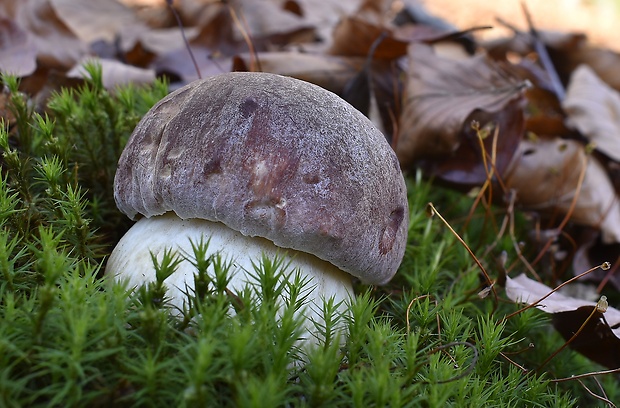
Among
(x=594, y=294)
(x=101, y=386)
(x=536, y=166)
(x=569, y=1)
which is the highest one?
(x=101, y=386)

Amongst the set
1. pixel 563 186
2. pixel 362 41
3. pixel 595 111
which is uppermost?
pixel 362 41

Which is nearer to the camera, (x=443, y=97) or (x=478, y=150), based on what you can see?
(x=478, y=150)

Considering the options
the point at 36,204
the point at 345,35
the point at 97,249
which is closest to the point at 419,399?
the point at 97,249

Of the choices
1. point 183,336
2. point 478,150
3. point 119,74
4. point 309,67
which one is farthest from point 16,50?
point 478,150

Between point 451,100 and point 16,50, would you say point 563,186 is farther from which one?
point 16,50

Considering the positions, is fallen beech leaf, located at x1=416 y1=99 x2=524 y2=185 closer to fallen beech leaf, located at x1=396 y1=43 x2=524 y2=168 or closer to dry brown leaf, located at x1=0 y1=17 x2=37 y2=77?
fallen beech leaf, located at x1=396 y1=43 x2=524 y2=168

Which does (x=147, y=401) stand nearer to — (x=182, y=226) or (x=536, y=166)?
(x=182, y=226)

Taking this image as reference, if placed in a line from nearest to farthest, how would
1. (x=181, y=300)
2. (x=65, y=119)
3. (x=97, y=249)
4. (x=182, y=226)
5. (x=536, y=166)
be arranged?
1. (x=181, y=300)
2. (x=182, y=226)
3. (x=97, y=249)
4. (x=65, y=119)
5. (x=536, y=166)
